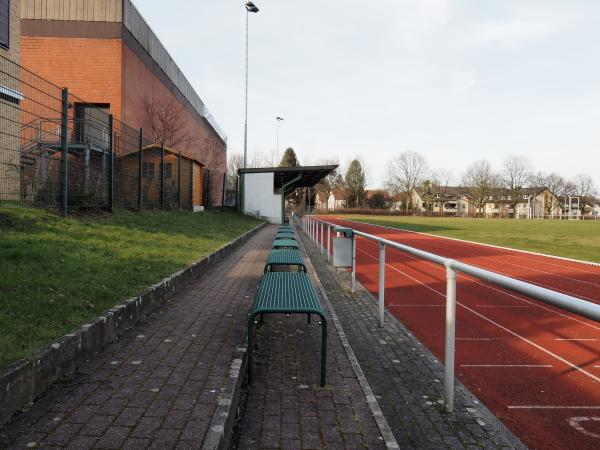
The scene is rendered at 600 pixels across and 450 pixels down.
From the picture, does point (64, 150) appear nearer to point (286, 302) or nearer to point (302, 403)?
point (286, 302)

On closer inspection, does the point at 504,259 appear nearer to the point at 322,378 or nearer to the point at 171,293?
the point at 171,293

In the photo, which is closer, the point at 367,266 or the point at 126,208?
the point at 367,266

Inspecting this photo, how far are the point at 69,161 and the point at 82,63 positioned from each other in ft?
57.4

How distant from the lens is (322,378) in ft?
10.9

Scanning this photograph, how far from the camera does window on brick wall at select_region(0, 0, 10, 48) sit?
1448 centimetres

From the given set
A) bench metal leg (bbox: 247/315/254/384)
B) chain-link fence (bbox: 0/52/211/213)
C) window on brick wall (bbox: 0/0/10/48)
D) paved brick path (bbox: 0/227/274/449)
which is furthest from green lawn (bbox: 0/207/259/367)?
window on brick wall (bbox: 0/0/10/48)

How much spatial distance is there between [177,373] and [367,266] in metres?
8.88

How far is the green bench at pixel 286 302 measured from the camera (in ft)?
10.8

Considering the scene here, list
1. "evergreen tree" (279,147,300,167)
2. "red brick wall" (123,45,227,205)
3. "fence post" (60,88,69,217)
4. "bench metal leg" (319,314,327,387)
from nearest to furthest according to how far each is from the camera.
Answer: "bench metal leg" (319,314,327,387), "fence post" (60,88,69,217), "red brick wall" (123,45,227,205), "evergreen tree" (279,147,300,167)

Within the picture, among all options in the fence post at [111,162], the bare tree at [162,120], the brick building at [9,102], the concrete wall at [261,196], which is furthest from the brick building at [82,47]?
the fence post at [111,162]

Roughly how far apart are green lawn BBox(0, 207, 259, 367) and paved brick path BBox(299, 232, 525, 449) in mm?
2608

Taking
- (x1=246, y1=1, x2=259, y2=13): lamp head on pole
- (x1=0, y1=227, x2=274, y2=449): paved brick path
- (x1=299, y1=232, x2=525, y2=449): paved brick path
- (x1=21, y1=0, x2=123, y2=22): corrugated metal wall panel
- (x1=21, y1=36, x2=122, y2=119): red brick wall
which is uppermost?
(x1=246, y1=1, x2=259, y2=13): lamp head on pole

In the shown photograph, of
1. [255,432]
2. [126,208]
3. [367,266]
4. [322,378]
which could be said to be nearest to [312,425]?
[255,432]

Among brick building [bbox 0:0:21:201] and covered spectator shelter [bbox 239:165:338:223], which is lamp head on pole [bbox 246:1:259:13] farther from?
brick building [bbox 0:0:21:201]
